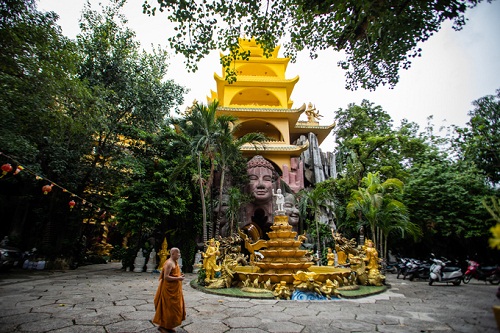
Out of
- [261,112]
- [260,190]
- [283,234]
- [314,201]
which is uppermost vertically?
[261,112]

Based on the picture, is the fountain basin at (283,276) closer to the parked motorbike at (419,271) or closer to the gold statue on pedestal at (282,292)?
the gold statue on pedestal at (282,292)

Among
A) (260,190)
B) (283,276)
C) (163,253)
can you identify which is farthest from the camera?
(260,190)

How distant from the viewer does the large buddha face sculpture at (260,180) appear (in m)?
13.7

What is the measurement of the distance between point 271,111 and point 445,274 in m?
13.6

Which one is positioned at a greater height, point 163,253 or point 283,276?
point 163,253

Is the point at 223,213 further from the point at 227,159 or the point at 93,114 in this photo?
the point at 93,114

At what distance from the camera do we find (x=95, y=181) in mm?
12164

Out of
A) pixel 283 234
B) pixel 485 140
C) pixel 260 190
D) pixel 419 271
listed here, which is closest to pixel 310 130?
pixel 260 190

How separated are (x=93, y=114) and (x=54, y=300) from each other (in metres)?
6.41

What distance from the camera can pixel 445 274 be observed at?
8.24m

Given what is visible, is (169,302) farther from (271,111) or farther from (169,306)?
(271,111)

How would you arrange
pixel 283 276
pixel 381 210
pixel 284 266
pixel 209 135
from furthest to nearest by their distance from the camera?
pixel 209 135 → pixel 381 210 → pixel 284 266 → pixel 283 276

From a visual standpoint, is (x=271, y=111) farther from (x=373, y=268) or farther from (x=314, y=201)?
(x=373, y=268)

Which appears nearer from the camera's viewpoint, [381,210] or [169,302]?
[169,302]
